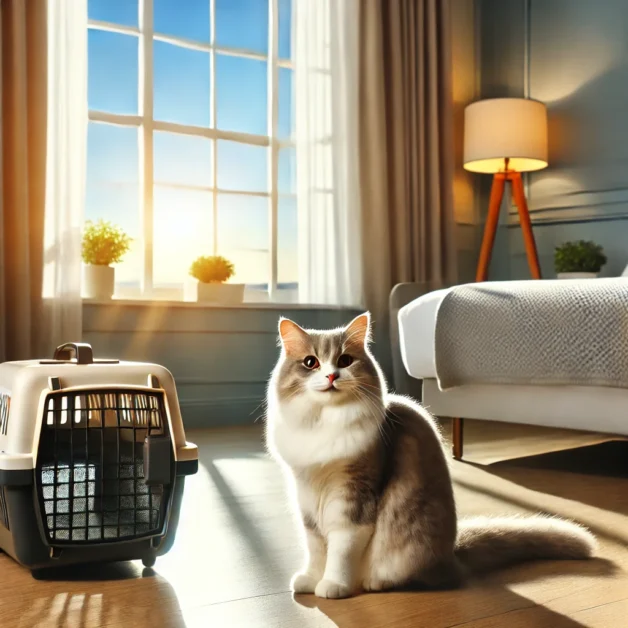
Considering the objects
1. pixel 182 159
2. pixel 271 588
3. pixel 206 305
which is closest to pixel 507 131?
pixel 182 159

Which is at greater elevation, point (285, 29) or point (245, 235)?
point (285, 29)

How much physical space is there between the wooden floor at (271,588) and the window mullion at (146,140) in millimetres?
1807

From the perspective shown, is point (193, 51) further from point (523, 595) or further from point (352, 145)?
point (523, 595)

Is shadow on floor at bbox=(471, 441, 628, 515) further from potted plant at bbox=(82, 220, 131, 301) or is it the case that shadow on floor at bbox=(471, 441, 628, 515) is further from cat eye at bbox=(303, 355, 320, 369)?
potted plant at bbox=(82, 220, 131, 301)

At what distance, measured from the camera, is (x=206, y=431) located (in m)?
3.22

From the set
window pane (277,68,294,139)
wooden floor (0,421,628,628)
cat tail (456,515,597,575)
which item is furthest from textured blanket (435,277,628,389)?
window pane (277,68,294,139)

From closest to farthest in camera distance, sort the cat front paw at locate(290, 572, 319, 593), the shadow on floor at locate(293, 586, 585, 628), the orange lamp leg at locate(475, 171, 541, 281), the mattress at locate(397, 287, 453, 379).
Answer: the shadow on floor at locate(293, 586, 585, 628) → the cat front paw at locate(290, 572, 319, 593) → the mattress at locate(397, 287, 453, 379) → the orange lamp leg at locate(475, 171, 541, 281)

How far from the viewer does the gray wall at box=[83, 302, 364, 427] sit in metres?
3.30

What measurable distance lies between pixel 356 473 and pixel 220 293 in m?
2.49

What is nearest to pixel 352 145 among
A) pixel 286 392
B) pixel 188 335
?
pixel 188 335

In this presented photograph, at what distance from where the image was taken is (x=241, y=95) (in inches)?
152

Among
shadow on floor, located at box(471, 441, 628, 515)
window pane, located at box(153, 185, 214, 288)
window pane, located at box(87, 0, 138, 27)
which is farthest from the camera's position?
window pane, located at box(153, 185, 214, 288)

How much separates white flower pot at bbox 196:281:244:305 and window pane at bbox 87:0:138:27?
1.24 meters

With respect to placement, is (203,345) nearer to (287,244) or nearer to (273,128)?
(287,244)
